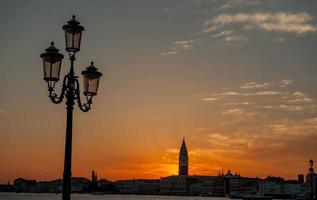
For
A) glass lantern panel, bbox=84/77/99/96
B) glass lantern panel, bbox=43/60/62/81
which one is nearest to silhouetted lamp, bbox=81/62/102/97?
glass lantern panel, bbox=84/77/99/96

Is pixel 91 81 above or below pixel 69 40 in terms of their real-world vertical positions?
below

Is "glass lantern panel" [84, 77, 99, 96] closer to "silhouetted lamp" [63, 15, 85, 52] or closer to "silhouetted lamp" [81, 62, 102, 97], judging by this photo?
"silhouetted lamp" [81, 62, 102, 97]

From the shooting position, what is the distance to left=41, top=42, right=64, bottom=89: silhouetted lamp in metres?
11.1

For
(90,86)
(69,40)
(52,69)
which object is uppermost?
(69,40)

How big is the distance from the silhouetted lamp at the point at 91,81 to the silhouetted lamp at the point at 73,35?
749mm

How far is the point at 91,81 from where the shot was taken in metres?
11.7

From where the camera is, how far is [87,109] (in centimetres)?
1198

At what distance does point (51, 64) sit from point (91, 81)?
36.4 inches

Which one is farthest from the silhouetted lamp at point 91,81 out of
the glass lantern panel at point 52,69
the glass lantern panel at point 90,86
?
the glass lantern panel at point 52,69

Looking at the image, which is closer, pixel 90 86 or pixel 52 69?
pixel 52 69

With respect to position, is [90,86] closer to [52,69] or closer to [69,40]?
[52,69]

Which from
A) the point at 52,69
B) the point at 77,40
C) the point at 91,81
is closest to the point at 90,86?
the point at 91,81

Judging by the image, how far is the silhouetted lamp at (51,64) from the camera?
11102 millimetres

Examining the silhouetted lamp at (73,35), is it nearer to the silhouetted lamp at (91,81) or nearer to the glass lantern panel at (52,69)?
the glass lantern panel at (52,69)
